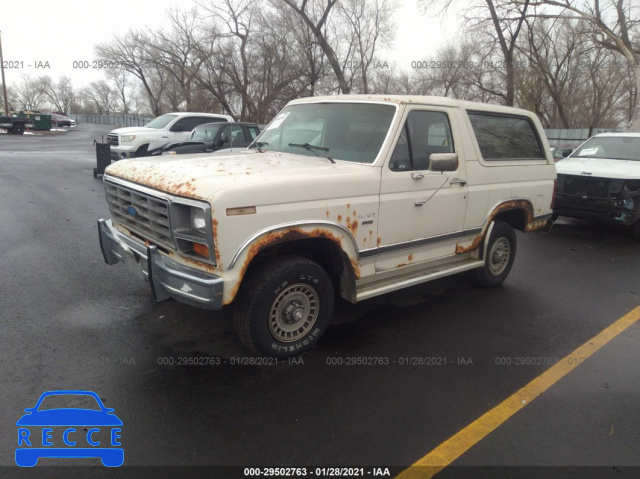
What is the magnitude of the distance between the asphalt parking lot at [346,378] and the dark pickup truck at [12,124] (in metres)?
34.8

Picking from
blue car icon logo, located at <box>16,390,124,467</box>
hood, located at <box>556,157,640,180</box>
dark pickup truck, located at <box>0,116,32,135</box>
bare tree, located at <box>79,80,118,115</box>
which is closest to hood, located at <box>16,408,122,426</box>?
blue car icon logo, located at <box>16,390,124,467</box>

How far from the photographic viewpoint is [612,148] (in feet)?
29.3

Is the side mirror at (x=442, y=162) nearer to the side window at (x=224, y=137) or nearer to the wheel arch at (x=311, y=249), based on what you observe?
the wheel arch at (x=311, y=249)

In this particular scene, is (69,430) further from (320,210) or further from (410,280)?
(410,280)

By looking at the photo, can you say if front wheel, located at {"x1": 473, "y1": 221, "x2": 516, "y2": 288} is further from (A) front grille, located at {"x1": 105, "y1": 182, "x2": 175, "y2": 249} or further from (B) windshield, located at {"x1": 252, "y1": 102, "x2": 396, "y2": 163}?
(A) front grille, located at {"x1": 105, "y1": 182, "x2": 175, "y2": 249}

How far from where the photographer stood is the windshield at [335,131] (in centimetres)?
405

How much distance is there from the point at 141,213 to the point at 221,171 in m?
0.77

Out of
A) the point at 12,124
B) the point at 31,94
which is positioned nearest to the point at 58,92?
the point at 31,94

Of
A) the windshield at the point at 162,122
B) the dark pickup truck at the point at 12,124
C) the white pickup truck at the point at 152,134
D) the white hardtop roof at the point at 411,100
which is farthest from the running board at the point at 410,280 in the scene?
the dark pickup truck at the point at 12,124

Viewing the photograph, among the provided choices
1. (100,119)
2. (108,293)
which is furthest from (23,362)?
(100,119)

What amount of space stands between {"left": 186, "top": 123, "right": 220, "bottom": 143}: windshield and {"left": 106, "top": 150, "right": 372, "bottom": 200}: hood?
8.30 metres

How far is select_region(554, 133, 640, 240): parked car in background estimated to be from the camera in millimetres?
7570

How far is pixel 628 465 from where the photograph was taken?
2.60 m

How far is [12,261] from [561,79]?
106 feet
